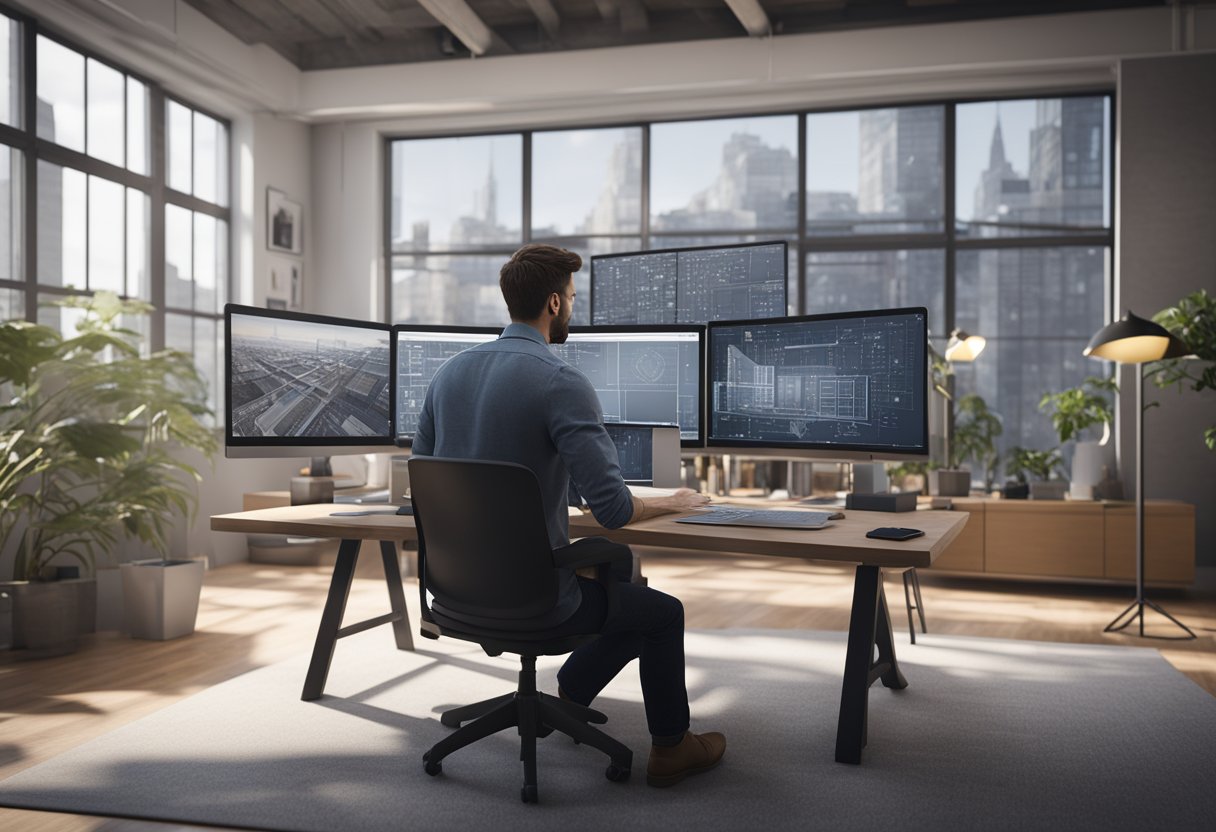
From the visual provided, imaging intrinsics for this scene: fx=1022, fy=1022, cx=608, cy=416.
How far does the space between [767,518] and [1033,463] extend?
12.5ft

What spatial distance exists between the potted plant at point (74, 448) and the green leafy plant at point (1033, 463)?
4497 millimetres

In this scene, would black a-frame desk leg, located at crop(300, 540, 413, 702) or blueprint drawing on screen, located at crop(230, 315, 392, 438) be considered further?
black a-frame desk leg, located at crop(300, 540, 413, 702)

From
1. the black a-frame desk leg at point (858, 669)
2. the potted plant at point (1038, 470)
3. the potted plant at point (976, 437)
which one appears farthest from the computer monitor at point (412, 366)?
the potted plant at point (1038, 470)

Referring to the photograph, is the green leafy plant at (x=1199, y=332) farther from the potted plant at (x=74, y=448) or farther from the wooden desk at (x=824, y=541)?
the potted plant at (x=74, y=448)

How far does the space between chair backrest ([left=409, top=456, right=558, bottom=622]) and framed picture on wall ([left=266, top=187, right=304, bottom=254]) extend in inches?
206

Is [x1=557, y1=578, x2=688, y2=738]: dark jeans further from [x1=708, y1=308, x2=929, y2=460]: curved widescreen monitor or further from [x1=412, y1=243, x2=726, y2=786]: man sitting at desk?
[x1=708, y1=308, x2=929, y2=460]: curved widescreen monitor

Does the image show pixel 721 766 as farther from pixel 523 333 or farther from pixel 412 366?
pixel 412 366

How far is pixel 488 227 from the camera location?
24.6 feet

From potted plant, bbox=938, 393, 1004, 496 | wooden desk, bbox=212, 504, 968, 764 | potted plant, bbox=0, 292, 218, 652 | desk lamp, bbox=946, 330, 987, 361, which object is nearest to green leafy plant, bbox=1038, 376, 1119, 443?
potted plant, bbox=938, 393, 1004, 496

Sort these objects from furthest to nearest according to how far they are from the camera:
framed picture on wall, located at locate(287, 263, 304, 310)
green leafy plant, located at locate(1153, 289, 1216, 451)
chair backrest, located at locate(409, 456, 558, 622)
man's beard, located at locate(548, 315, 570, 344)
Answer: framed picture on wall, located at locate(287, 263, 304, 310)
green leafy plant, located at locate(1153, 289, 1216, 451)
man's beard, located at locate(548, 315, 570, 344)
chair backrest, located at locate(409, 456, 558, 622)

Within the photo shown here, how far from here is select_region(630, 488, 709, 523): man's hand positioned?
277 cm

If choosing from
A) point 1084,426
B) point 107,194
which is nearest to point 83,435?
point 107,194

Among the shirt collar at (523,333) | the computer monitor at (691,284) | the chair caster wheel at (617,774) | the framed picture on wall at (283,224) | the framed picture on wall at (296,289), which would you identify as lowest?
the chair caster wheel at (617,774)

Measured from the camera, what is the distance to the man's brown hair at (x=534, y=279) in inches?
101
